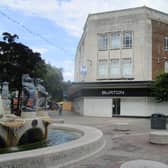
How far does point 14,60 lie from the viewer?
2972 cm

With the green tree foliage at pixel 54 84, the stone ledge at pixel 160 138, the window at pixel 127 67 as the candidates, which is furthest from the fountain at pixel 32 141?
the green tree foliage at pixel 54 84

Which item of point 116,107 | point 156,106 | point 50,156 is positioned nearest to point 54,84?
point 116,107

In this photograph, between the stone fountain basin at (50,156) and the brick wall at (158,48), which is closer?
the stone fountain basin at (50,156)

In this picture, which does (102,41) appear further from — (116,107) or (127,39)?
(116,107)

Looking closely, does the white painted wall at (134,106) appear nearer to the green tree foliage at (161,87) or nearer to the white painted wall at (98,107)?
the white painted wall at (98,107)

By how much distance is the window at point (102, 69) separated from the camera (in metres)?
37.1

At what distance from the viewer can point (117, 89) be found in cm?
3603

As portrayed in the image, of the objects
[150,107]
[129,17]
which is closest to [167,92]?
[150,107]

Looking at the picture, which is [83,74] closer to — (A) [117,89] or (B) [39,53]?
(A) [117,89]

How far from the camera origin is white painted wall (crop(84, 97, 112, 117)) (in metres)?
36.7

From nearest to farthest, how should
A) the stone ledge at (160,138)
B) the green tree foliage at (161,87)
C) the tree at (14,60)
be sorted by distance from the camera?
the stone ledge at (160,138) < the tree at (14,60) < the green tree foliage at (161,87)

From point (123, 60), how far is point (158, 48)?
4.77 m

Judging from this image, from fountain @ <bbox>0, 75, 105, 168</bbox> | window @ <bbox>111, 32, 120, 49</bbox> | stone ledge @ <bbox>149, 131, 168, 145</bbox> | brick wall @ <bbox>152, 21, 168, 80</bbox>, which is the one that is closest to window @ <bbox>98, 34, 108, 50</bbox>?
window @ <bbox>111, 32, 120, 49</bbox>

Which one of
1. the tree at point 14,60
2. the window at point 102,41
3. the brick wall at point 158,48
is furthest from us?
the window at point 102,41
